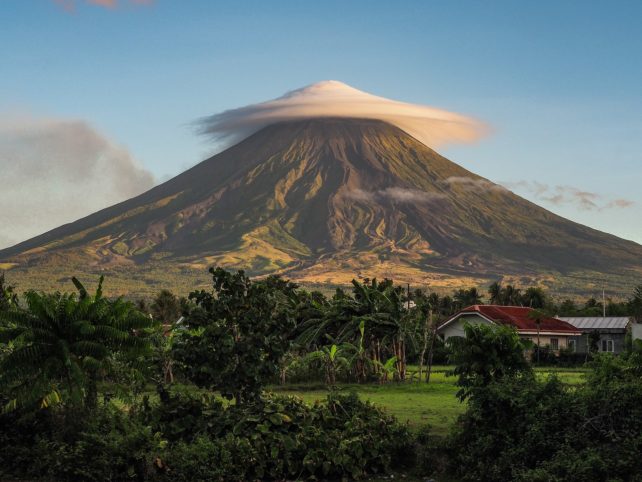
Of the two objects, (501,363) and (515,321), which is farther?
(515,321)

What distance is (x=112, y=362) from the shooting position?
1830 cm

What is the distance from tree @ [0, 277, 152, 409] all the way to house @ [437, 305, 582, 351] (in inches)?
1891

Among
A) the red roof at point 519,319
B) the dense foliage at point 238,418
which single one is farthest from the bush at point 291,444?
the red roof at point 519,319

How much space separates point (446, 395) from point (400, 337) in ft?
26.7

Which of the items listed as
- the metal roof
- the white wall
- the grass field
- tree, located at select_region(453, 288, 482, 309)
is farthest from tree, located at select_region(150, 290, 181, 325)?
the grass field

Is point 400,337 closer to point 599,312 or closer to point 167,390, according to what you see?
point 167,390

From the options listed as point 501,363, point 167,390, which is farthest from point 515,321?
point 167,390

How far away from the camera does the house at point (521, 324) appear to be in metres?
65.6

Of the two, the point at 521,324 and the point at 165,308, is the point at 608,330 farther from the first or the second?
the point at 165,308

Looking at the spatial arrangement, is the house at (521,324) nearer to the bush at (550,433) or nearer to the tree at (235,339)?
the tree at (235,339)

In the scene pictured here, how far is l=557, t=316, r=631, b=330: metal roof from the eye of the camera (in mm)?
78688

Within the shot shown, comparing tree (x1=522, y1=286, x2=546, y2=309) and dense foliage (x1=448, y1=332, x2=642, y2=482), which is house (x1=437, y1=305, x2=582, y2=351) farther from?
dense foliage (x1=448, y1=332, x2=642, y2=482)

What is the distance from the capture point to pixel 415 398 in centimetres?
3159

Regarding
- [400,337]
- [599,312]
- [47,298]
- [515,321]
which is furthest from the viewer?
[599,312]
